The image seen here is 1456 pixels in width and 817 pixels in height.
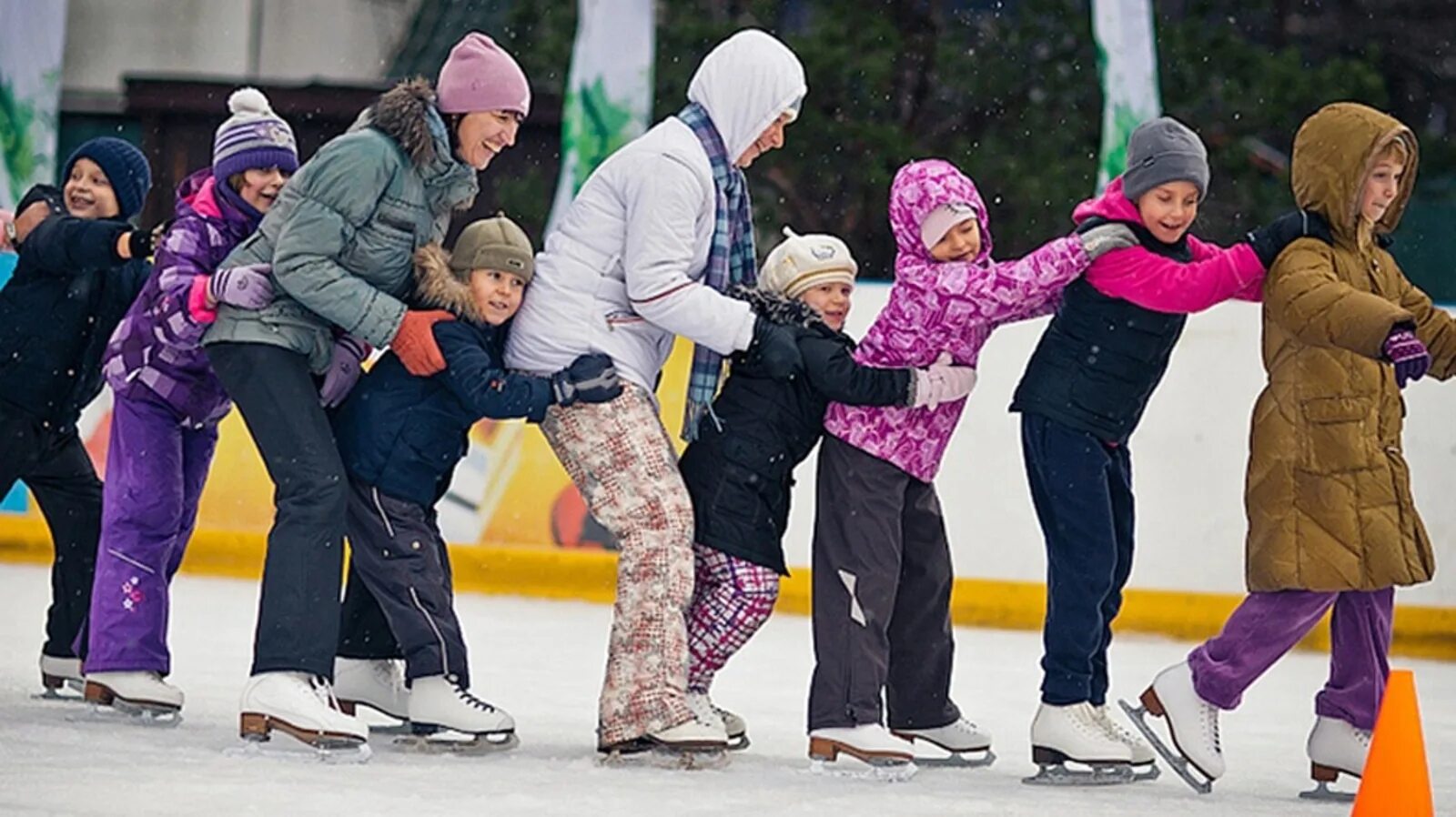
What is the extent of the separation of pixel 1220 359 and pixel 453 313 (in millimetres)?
3592

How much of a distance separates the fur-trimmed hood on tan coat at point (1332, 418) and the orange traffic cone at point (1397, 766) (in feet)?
1.73

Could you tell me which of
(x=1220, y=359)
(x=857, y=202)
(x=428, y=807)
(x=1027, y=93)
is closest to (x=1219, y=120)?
(x=1027, y=93)

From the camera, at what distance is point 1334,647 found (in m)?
4.42

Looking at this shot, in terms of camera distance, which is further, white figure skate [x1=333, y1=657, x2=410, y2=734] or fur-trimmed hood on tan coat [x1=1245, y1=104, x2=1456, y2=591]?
white figure skate [x1=333, y1=657, x2=410, y2=734]

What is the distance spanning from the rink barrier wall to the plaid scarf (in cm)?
291

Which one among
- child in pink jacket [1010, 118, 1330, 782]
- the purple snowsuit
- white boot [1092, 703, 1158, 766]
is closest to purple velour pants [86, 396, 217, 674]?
the purple snowsuit

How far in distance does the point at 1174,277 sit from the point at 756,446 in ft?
2.75

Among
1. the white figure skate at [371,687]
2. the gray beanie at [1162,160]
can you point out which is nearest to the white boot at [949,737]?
the white figure skate at [371,687]

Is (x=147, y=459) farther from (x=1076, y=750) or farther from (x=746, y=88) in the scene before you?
(x=1076, y=750)

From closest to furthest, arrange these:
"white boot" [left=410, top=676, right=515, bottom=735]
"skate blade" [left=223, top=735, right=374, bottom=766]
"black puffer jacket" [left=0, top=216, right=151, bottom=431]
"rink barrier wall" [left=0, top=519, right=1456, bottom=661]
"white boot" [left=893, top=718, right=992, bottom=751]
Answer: "skate blade" [left=223, top=735, right=374, bottom=766]
"white boot" [left=410, top=676, right=515, bottom=735]
"white boot" [left=893, top=718, right=992, bottom=751]
"black puffer jacket" [left=0, top=216, right=151, bottom=431]
"rink barrier wall" [left=0, top=519, right=1456, bottom=661]

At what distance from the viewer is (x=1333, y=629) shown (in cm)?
441

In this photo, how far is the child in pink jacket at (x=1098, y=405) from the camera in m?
4.38

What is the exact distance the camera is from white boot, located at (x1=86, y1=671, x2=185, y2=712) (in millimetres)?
4723

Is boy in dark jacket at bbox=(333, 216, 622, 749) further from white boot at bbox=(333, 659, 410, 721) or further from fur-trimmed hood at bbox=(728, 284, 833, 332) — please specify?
fur-trimmed hood at bbox=(728, 284, 833, 332)
